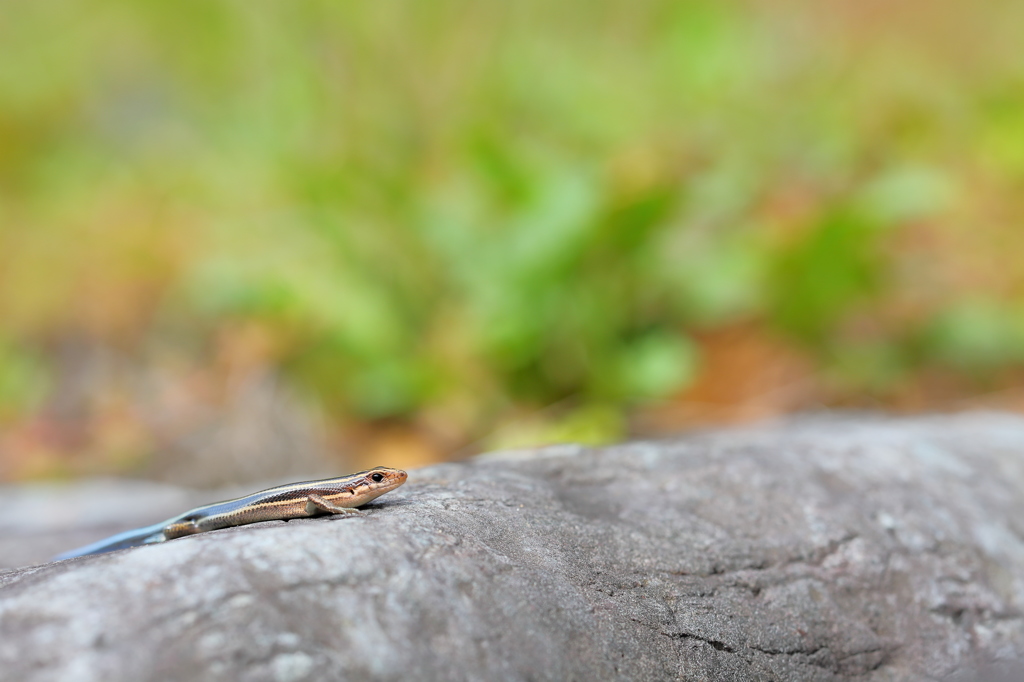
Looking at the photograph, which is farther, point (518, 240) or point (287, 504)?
point (518, 240)

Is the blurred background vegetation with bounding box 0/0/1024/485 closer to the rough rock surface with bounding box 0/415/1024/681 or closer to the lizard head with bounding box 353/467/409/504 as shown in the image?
the rough rock surface with bounding box 0/415/1024/681

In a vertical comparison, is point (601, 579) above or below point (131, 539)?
below

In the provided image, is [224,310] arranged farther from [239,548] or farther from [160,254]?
[239,548]

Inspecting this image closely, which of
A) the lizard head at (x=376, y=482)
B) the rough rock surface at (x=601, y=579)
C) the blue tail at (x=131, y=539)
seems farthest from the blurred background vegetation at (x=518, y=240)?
the blue tail at (x=131, y=539)

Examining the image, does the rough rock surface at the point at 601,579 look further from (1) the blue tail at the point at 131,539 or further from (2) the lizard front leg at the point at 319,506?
(1) the blue tail at the point at 131,539

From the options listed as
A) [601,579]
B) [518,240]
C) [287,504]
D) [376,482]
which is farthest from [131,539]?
[518,240]

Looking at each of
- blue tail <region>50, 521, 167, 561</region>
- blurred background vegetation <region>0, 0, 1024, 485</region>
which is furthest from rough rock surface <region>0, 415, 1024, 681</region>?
blurred background vegetation <region>0, 0, 1024, 485</region>

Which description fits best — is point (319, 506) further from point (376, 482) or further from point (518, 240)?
point (518, 240)
